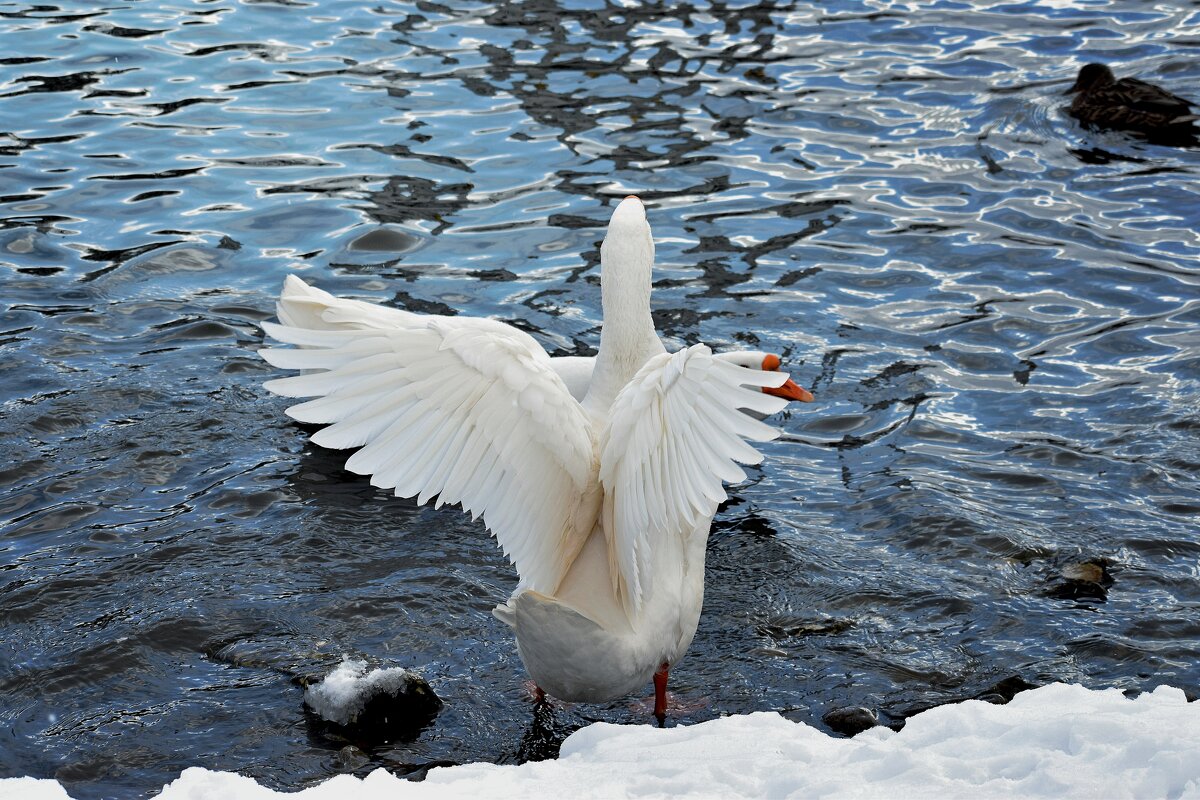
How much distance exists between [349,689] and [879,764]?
2196 mm

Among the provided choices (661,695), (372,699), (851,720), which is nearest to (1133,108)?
(851,720)

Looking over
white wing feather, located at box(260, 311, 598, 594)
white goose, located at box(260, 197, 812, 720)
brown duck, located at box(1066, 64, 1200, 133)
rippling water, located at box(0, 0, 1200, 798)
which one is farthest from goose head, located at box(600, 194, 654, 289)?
brown duck, located at box(1066, 64, 1200, 133)

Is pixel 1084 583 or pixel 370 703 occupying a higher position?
pixel 1084 583

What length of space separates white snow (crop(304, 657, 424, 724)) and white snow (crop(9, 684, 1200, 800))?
919 mm

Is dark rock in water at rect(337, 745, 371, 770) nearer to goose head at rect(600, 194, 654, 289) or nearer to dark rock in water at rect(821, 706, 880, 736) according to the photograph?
dark rock in water at rect(821, 706, 880, 736)

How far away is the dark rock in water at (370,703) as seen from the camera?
17.0ft

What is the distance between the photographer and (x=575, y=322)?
344 inches

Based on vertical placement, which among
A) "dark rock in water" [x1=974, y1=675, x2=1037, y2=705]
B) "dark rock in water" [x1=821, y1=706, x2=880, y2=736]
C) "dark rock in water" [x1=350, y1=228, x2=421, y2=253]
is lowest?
"dark rock in water" [x1=350, y1=228, x2=421, y2=253]

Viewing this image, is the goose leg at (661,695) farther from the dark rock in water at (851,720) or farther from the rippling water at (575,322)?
the dark rock in water at (851,720)

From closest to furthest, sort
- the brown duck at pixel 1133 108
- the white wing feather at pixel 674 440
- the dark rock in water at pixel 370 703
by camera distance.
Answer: the white wing feather at pixel 674 440, the dark rock in water at pixel 370 703, the brown duck at pixel 1133 108

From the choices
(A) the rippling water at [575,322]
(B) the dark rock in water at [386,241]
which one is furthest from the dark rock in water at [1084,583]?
(B) the dark rock in water at [386,241]

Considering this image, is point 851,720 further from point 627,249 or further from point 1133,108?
point 1133,108

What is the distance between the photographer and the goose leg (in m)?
5.46

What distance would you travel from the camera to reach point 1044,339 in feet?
28.3
